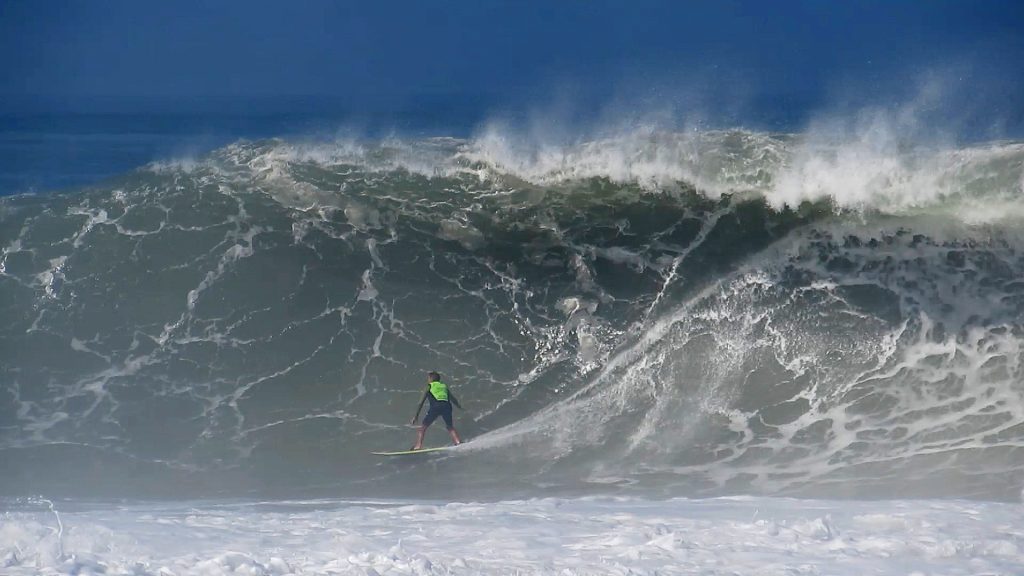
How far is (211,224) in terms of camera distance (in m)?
11.4

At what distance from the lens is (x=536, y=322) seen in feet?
35.4

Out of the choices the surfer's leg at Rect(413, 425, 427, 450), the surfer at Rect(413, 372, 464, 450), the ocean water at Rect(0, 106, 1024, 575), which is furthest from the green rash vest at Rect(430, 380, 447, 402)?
the ocean water at Rect(0, 106, 1024, 575)

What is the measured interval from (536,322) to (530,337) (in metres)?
0.21

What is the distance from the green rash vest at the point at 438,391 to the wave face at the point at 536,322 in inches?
16.4

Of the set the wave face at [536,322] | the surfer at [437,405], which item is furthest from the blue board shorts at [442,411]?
the wave face at [536,322]

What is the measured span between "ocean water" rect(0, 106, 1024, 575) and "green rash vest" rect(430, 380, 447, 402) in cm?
44

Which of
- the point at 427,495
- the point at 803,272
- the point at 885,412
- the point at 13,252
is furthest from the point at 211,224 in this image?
the point at 885,412

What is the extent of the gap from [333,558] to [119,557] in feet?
4.75

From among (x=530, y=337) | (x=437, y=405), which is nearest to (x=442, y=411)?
(x=437, y=405)

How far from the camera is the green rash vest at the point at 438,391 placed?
32.0ft

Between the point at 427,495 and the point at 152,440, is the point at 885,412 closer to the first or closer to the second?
the point at 427,495

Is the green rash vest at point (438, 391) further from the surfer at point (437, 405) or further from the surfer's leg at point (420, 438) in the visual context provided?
the surfer's leg at point (420, 438)

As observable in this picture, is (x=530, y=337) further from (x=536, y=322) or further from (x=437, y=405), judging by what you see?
(x=437, y=405)

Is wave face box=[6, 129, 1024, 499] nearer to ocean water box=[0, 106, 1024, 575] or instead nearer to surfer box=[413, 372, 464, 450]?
ocean water box=[0, 106, 1024, 575]
